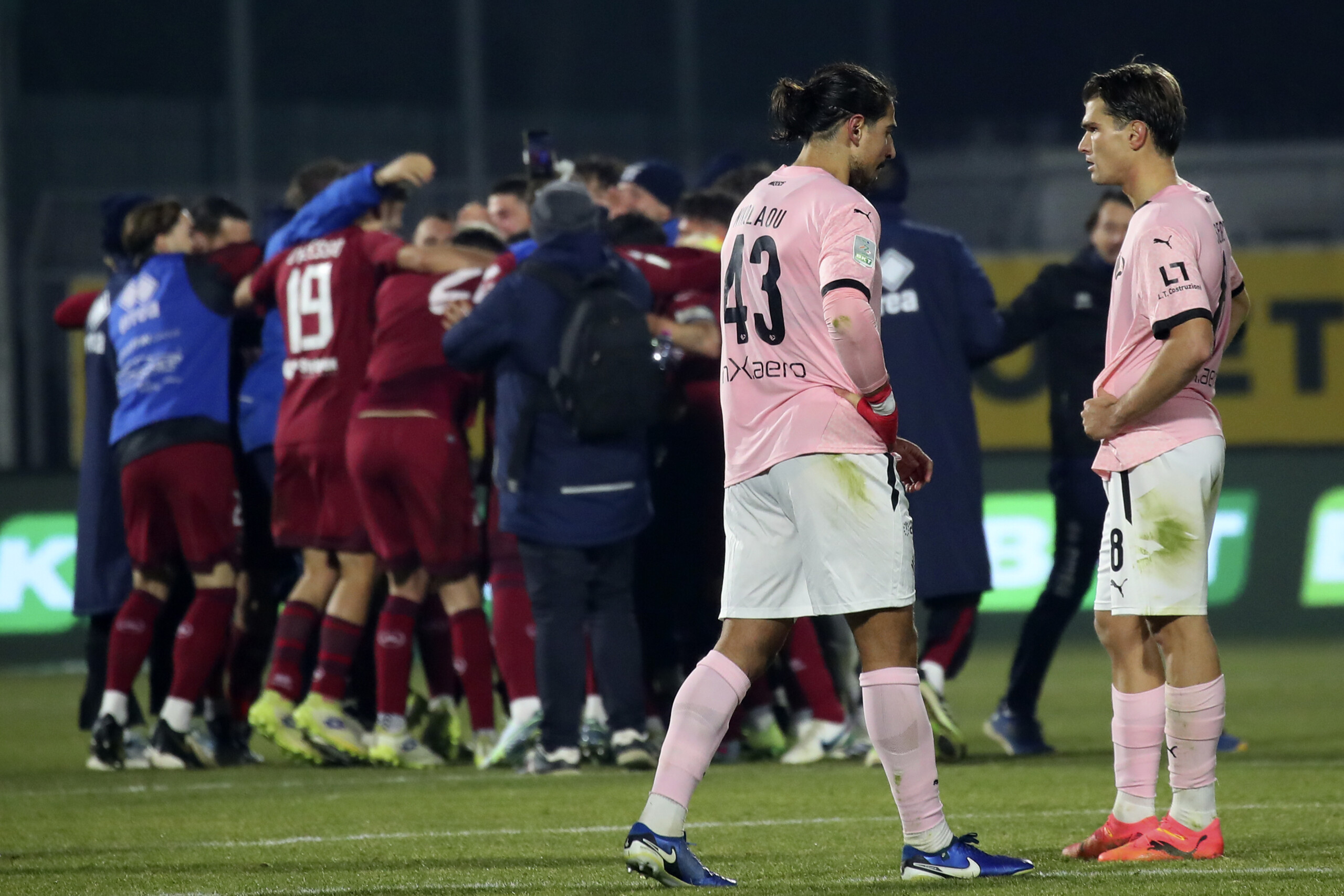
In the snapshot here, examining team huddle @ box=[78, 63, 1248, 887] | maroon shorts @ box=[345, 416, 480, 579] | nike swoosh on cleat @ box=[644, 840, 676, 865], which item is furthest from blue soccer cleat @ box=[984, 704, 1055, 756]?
nike swoosh on cleat @ box=[644, 840, 676, 865]

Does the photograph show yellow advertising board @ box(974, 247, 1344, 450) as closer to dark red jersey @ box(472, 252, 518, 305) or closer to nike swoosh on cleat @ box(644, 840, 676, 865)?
dark red jersey @ box(472, 252, 518, 305)

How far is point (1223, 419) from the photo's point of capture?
18.1 metres

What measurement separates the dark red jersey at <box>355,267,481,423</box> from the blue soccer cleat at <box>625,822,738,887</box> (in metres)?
3.83

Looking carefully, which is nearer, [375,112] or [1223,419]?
[1223,419]

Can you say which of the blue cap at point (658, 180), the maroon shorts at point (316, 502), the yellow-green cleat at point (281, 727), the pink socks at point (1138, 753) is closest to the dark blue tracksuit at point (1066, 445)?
the blue cap at point (658, 180)

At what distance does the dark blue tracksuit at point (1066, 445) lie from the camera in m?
8.09

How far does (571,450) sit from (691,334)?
2.58 ft

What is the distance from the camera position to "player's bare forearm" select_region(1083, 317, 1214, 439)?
496cm

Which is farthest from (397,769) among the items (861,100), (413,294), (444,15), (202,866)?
(444,15)

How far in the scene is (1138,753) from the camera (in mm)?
5156

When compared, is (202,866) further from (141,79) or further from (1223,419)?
(141,79)

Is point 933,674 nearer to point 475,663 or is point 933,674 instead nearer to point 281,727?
point 475,663

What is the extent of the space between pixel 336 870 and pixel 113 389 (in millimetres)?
4507

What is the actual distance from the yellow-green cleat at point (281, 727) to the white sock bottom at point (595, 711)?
1066mm
